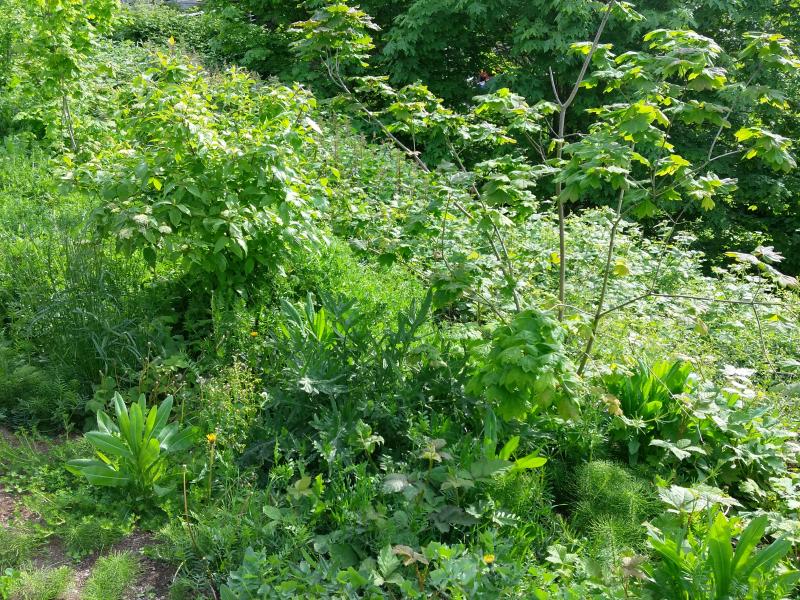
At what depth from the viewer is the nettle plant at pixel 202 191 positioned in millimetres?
3744

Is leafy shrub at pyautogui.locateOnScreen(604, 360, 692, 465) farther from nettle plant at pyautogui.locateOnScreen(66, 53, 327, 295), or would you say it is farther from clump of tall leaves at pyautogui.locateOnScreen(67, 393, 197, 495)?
clump of tall leaves at pyautogui.locateOnScreen(67, 393, 197, 495)

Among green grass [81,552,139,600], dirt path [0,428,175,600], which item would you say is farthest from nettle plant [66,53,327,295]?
green grass [81,552,139,600]

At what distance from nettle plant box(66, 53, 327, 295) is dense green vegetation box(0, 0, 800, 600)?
0.02 meters

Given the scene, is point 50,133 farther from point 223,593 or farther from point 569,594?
point 569,594

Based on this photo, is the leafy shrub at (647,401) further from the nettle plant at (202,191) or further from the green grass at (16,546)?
the green grass at (16,546)

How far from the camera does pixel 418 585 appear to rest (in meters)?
2.46

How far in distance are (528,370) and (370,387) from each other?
958 mm

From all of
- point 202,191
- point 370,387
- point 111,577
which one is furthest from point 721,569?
point 202,191

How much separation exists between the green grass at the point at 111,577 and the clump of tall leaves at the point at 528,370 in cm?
154

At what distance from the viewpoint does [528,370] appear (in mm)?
2652

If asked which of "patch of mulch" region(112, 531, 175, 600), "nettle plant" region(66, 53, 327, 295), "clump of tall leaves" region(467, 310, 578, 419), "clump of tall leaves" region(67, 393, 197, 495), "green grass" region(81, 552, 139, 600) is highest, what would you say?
"nettle plant" region(66, 53, 327, 295)

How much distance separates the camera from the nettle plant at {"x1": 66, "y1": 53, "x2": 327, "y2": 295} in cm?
374

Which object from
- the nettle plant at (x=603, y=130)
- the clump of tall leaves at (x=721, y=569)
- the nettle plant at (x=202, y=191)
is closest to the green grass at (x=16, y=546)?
the nettle plant at (x=202, y=191)

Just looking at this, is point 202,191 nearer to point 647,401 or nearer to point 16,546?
point 16,546
